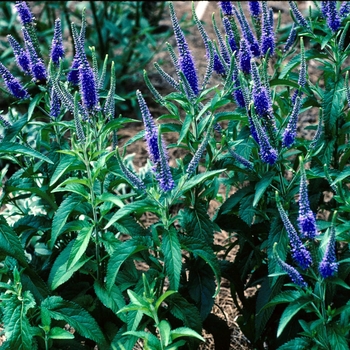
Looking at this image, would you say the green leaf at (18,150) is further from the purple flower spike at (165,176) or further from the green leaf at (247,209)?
the green leaf at (247,209)

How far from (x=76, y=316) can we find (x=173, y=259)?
0.59 m

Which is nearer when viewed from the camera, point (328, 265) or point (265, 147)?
point (328, 265)

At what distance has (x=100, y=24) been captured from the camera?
780cm

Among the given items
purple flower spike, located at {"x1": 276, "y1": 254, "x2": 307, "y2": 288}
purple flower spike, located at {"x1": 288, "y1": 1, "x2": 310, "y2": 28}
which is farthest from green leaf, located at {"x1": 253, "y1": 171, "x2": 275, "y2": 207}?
purple flower spike, located at {"x1": 288, "y1": 1, "x2": 310, "y2": 28}

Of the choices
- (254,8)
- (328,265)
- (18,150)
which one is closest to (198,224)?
(328,265)

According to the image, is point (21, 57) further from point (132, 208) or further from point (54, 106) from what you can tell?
point (132, 208)

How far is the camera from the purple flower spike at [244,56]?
3451 millimetres

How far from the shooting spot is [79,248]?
309 centimetres

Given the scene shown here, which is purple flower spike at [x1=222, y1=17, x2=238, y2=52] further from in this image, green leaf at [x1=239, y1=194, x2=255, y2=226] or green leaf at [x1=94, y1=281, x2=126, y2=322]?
green leaf at [x1=94, y1=281, x2=126, y2=322]

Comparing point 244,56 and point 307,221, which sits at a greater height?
point 244,56

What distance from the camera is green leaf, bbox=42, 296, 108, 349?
3.16 m

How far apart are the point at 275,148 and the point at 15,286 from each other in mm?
1400

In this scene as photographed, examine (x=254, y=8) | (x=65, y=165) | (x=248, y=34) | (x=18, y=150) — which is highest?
(x=254, y=8)

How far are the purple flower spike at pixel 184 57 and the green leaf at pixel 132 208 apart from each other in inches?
25.6
